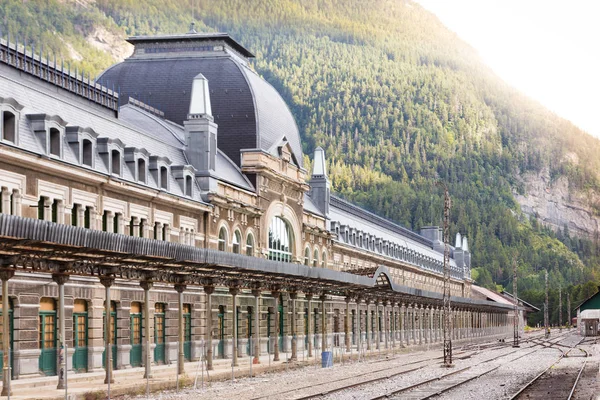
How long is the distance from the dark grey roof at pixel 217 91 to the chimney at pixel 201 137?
261 inches

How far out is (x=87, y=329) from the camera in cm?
4916

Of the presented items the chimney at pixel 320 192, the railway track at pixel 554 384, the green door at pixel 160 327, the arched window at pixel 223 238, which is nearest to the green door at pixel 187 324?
the green door at pixel 160 327

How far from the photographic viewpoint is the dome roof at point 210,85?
7544 centimetres

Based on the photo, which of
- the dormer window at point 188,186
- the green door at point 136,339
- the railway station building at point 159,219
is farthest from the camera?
the dormer window at point 188,186

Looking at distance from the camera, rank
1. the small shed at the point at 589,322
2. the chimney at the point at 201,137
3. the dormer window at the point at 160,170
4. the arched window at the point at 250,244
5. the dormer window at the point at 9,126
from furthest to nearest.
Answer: the small shed at the point at 589,322
the arched window at the point at 250,244
the chimney at the point at 201,137
the dormer window at the point at 160,170
the dormer window at the point at 9,126

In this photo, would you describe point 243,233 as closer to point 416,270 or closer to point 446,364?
point 446,364

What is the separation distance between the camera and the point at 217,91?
7712 centimetres

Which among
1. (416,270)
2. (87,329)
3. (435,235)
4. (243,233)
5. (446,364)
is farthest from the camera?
(435,235)

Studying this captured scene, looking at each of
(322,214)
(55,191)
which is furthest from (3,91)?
(322,214)

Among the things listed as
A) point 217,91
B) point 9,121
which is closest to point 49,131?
point 9,121

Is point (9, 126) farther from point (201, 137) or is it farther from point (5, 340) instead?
point (201, 137)

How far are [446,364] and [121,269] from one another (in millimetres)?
27722

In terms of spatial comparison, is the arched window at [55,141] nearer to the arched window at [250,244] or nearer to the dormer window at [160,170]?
the dormer window at [160,170]

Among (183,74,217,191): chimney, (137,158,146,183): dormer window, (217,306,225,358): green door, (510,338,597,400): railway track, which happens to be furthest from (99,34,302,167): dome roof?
(510,338,597,400): railway track
